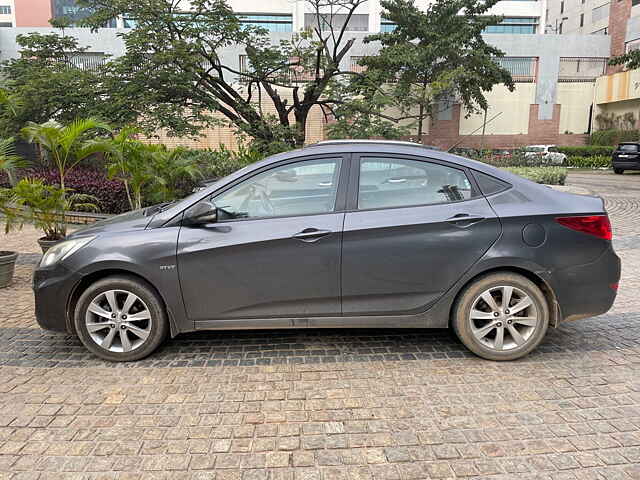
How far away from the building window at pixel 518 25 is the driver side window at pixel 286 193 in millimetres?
52498

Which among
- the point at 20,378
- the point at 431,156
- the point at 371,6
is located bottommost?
the point at 20,378

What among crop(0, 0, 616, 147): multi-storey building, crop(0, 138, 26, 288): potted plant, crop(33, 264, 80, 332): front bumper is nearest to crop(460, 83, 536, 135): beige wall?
crop(0, 0, 616, 147): multi-storey building

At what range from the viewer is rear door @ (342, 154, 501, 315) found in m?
3.75

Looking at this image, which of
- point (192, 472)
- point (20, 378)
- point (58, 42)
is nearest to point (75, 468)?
point (192, 472)

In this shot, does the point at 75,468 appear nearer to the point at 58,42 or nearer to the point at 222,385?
the point at 222,385

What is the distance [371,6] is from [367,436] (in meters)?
46.9

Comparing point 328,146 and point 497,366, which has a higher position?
point 328,146

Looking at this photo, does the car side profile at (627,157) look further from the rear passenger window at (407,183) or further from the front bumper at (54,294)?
the front bumper at (54,294)

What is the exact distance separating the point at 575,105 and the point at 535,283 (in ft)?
129

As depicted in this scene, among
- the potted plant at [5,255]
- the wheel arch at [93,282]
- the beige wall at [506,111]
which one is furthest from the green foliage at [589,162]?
the wheel arch at [93,282]

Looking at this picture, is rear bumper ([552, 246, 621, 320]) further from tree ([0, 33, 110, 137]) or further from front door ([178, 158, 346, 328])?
tree ([0, 33, 110, 137])

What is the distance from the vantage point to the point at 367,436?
2922 mm

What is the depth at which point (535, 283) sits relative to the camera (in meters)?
3.88

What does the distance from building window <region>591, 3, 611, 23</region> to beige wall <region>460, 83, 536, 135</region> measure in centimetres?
1785
